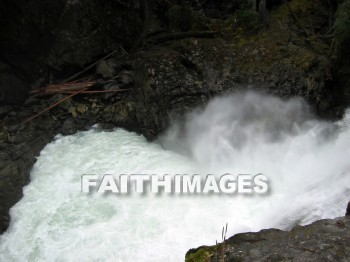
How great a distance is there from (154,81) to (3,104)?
3321 millimetres

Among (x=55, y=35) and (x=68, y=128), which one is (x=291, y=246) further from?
(x=55, y=35)

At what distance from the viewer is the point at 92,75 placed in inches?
356

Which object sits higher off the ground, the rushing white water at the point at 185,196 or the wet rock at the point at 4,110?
the wet rock at the point at 4,110

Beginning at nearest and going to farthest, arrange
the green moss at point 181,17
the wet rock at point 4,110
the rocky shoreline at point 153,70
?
the rocky shoreline at point 153,70
the wet rock at point 4,110
the green moss at point 181,17

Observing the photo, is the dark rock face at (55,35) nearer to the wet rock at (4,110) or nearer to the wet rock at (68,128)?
the wet rock at (4,110)

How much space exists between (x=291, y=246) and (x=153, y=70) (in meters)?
4.86

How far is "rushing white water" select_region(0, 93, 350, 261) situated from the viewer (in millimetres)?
5281

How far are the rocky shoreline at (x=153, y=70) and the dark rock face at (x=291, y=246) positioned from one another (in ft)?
11.4

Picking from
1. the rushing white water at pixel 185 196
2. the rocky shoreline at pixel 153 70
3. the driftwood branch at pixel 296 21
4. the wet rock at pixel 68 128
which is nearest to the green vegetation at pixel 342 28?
the rocky shoreline at pixel 153 70

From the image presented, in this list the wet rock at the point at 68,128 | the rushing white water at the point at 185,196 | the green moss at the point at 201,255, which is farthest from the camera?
the wet rock at the point at 68,128

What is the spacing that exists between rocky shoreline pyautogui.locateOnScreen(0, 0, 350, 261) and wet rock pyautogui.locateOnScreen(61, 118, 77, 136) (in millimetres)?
20

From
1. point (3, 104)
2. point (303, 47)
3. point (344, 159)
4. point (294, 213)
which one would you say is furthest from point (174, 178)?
point (3, 104)

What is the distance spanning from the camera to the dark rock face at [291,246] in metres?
3.69

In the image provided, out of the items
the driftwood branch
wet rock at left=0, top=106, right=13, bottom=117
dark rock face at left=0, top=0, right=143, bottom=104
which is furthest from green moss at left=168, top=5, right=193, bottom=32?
wet rock at left=0, top=106, right=13, bottom=117
